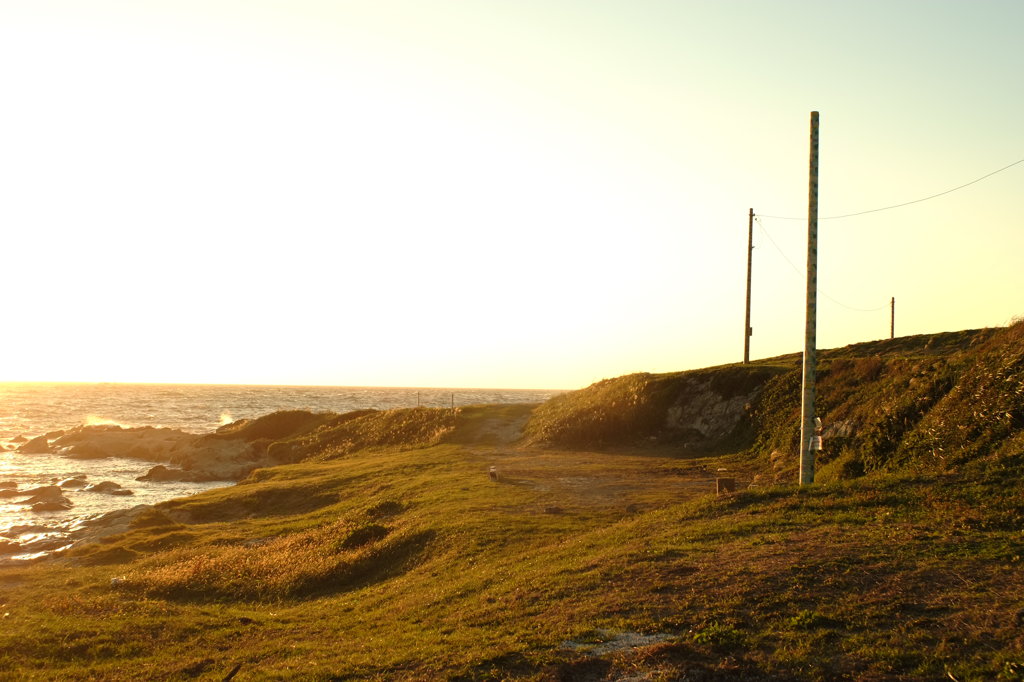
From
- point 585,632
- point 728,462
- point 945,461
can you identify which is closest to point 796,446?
point 728,462

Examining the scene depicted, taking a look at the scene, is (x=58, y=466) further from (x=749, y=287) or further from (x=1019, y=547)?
(x=1019, y=547)

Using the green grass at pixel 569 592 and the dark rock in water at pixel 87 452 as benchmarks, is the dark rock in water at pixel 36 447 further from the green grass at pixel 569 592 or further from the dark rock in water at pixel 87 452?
the green grass at pixel 569 592

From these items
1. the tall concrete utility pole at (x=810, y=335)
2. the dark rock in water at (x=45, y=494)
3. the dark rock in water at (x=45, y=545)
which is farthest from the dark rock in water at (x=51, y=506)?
the tall concrete utility pole at (x=810, y=335)

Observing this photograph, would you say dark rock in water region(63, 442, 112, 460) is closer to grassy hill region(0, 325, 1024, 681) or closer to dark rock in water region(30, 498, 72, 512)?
dark rock in water region(30, 498, 72, 512)

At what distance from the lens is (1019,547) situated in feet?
47.7

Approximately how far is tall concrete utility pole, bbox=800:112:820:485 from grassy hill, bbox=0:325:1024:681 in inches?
49.2

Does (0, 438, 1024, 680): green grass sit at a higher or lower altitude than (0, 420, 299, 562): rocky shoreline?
higher

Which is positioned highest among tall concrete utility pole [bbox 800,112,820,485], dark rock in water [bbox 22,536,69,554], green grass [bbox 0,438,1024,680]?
tall concrete utility pole [bbox 800,112,820,485]

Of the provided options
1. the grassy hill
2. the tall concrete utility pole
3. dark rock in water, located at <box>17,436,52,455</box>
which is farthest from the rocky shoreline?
the tall concrete utility pole

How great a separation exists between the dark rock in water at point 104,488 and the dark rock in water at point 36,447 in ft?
102

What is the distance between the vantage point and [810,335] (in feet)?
77.0

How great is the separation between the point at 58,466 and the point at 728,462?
196 feet

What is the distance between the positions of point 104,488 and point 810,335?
48.6 metres

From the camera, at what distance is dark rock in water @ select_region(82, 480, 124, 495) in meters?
51.4
